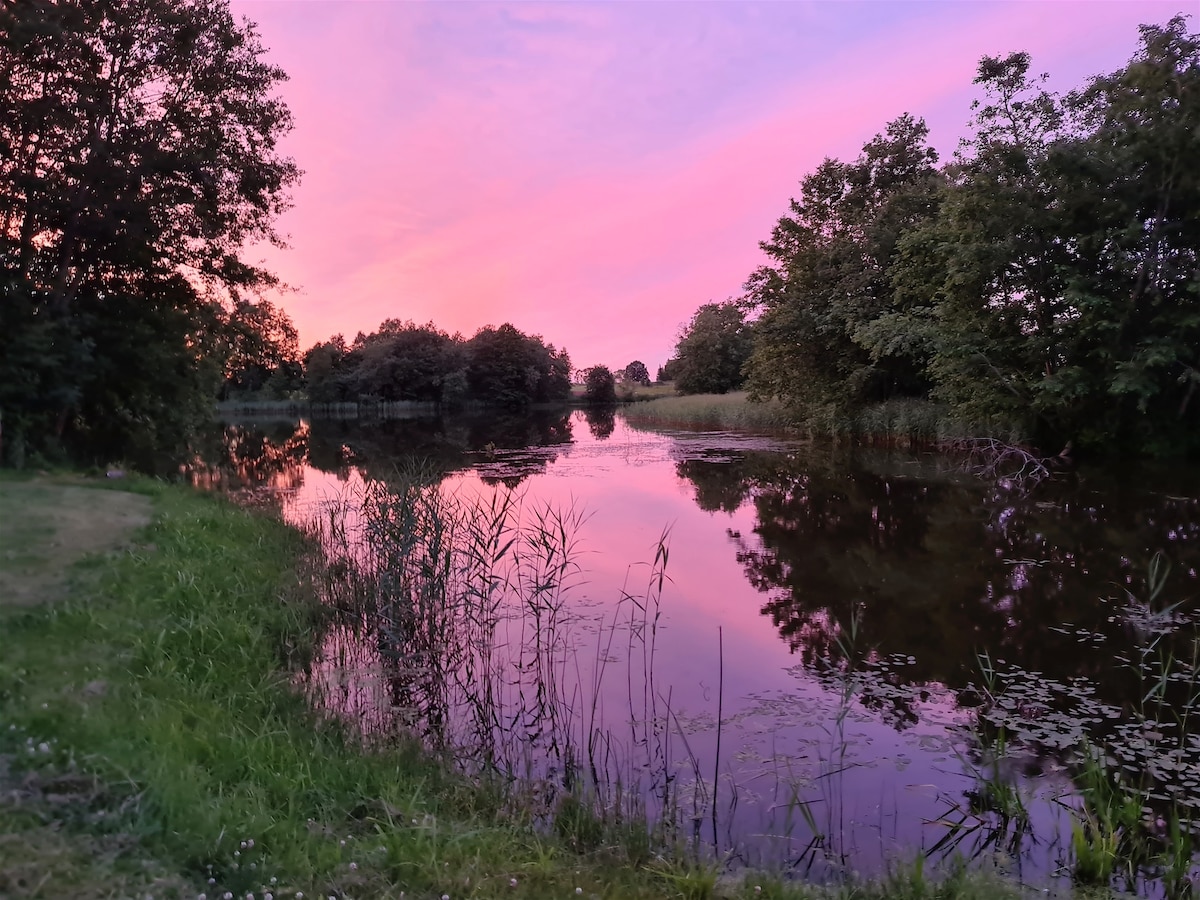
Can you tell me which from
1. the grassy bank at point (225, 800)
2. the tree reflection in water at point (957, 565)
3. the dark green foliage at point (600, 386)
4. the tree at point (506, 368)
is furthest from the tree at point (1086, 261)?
the dark green foliage at point (600, 386)

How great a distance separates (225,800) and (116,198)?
644 inches

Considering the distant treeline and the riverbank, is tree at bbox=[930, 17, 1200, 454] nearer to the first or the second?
the distant treeline

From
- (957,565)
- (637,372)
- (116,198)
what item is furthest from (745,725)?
(637,372)

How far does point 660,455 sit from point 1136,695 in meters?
21.1

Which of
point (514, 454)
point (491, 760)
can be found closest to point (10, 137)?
point (514, 454)

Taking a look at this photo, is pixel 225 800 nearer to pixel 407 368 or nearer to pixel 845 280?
pixel 845 280

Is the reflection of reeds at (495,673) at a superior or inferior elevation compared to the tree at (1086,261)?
inferior

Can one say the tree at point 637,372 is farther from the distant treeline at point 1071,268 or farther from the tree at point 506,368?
the distant treeline at point 1071,268

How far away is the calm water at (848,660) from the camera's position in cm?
429

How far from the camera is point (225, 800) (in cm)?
338

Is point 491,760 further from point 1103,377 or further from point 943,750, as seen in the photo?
point 1103,377

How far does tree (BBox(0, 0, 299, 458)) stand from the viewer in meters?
14.7

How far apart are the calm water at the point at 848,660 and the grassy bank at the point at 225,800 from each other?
2.20ft

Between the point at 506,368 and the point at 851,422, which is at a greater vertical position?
the point at 506,368
